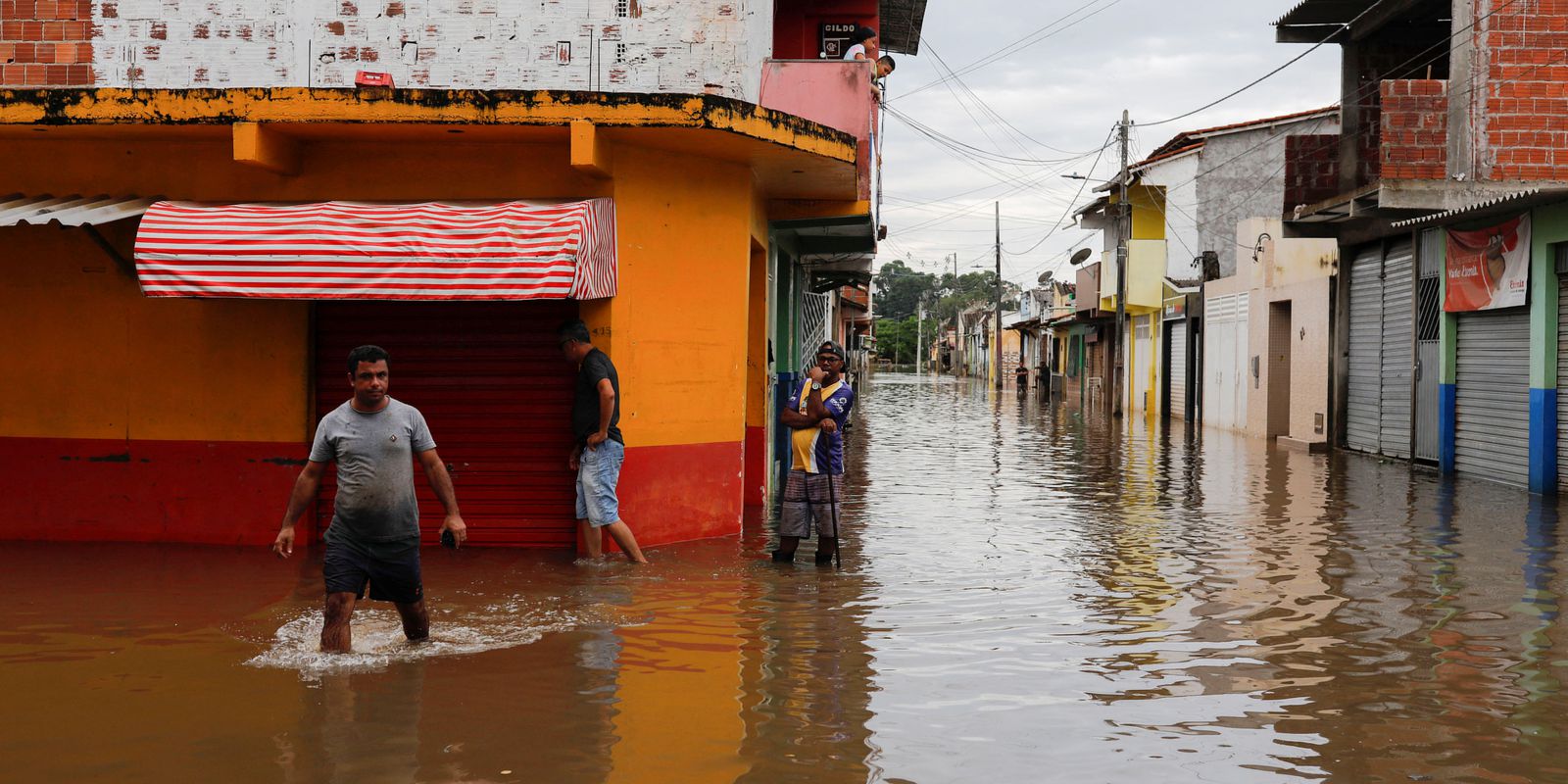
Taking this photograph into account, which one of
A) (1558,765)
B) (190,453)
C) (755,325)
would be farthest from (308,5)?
(1558,765)

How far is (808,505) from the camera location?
9.31m

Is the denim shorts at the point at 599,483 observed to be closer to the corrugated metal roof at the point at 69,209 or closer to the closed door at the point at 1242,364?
the corrugated metal roof at the point at 69,209

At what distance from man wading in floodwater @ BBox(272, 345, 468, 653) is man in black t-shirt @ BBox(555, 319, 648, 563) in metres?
2.76

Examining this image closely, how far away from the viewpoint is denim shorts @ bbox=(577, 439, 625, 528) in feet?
30.4

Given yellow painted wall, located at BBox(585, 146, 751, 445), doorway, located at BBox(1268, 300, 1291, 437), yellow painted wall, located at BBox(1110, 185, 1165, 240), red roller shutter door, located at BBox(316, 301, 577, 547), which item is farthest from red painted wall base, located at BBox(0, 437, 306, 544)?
yellow painted wall, located at BBox(1110, 185, 1165, 240)

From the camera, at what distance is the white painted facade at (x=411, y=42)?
10820 millimetres

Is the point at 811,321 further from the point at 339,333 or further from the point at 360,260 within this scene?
the point at 360,260

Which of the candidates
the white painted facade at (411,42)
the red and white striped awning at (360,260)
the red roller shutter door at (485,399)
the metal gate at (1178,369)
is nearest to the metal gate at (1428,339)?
the white painted facade at (411,42)

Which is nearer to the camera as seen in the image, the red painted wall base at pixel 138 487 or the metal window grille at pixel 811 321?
the red painted wall base at pixel 138 487

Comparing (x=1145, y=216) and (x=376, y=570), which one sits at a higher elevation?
(x=1145, y=216)

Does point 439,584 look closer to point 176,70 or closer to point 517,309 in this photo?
point 517,309

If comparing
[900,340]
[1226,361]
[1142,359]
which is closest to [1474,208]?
[1226,361]

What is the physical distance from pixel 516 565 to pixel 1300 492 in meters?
9.39

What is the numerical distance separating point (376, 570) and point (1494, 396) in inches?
579
